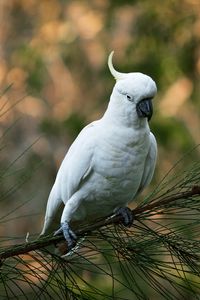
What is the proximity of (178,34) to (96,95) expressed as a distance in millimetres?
965

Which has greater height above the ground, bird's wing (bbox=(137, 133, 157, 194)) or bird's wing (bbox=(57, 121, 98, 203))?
bird's wing (bbox=(57, 121, 98, 203))

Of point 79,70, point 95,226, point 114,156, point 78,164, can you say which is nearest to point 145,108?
point 114,156

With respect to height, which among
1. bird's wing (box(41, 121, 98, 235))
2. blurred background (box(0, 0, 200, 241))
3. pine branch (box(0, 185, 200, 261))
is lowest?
pine branch (box(0, 185, 200, 261))

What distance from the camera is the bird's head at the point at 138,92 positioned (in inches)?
67.2

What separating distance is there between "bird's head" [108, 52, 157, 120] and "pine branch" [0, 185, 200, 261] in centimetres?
34

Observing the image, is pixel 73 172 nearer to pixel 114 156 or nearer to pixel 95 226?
pixel 114 156

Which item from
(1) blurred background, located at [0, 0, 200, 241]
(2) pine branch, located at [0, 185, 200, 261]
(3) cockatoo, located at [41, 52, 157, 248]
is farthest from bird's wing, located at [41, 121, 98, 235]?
(1) blurred background, located at [0, 0, 200, 241]

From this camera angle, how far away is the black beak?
5.61 feet

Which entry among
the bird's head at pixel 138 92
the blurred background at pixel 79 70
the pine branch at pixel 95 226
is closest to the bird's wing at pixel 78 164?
the bird's head at pixel 138 92

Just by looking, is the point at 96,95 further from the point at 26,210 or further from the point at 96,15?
the point at 26,210

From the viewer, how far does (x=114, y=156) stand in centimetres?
176

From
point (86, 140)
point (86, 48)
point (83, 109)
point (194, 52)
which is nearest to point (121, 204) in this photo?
point (86, 140)

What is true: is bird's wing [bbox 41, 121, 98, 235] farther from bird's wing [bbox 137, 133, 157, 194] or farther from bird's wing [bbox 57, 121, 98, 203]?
bird's wing [bbox 137, 133, 157, 194]

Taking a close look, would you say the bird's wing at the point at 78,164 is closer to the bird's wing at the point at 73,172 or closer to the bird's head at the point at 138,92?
the bird's wing at the point at 73,172
